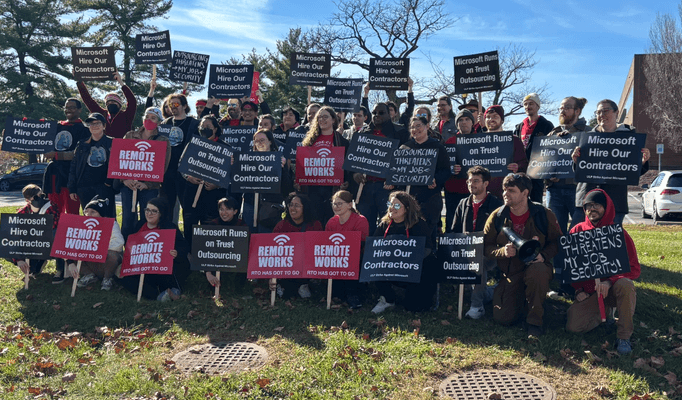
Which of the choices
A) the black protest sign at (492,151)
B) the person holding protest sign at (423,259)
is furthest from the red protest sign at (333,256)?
the black protest sign at (492,151)

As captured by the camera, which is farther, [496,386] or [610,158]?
[610,158]

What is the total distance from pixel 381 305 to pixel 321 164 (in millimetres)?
2286

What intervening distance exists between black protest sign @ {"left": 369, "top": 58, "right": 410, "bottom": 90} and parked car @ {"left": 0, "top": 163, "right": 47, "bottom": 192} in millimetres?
25851

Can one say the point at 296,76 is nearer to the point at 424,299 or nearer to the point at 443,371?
the point at 424,299

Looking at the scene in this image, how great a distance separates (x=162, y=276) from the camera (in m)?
7.69

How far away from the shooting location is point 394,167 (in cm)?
762

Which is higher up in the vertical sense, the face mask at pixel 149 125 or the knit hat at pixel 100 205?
the face mask at pixel 149 125

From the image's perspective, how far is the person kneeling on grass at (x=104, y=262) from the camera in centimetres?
795

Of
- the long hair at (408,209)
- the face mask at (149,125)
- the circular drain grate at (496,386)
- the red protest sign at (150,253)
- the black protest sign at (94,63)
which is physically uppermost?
the black protest sign at (94,63)

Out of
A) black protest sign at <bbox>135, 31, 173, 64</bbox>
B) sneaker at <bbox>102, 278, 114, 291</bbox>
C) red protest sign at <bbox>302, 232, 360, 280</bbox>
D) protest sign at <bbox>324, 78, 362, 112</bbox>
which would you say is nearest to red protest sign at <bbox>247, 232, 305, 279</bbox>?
red protest sign at <bbox>302, 232, 360, 280</bbox>

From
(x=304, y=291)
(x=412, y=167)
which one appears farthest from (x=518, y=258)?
(x=304, y=291)

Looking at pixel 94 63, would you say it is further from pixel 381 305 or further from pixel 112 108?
pixel 381 305

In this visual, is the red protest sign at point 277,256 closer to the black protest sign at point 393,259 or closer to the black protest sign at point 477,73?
the black protest sign at point 393,259

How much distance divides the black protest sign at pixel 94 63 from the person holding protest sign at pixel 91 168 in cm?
281
